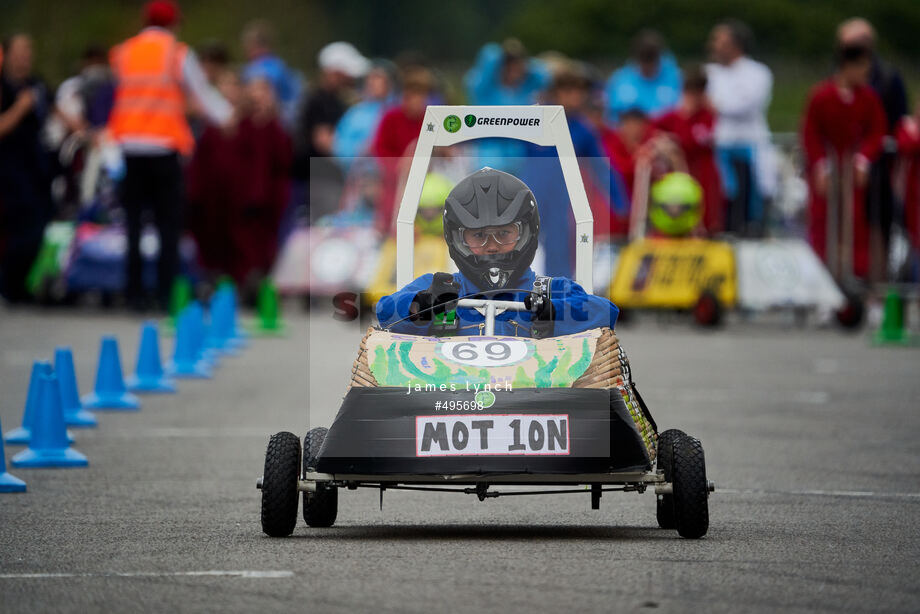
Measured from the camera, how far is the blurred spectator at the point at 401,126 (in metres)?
22.9

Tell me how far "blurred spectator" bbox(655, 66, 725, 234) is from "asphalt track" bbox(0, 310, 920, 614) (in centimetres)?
787

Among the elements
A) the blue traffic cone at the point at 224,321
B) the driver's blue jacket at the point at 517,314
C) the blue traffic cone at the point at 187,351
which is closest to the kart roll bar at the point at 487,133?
the driver's blue jacket at the point at 517,314

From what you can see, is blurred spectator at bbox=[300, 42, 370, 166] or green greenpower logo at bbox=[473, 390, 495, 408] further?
blurred spectator at bbox=[300, 42, 370, 166]

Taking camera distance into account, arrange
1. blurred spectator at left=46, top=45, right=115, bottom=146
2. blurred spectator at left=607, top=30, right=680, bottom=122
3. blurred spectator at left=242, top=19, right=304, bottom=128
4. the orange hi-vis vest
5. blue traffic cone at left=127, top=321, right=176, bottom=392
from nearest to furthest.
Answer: blue traffic cone at left=127, top=321, right=176, bottom=392
the orange hi-vis vest
blurred spectator at left=46, top=45, right=115, bottom=146
blurred spectator at left=607, top=30, right=680, bottom=122
blurred spectator at left=242, top=19, right=304, bottom=128

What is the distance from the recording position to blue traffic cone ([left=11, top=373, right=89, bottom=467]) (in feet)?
34.3

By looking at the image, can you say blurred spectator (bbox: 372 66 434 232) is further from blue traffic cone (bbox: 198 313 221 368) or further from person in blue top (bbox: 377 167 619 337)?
person in blue top (bbox: 377 167 619 337)

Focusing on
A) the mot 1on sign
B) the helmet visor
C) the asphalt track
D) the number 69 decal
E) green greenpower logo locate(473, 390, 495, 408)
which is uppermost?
the helmet visor

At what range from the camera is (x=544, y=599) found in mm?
6410

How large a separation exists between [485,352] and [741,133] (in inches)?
630

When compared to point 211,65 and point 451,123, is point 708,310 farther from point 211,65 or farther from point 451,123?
point 451,123

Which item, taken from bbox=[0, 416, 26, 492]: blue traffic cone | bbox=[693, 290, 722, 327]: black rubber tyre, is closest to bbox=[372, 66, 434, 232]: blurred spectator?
bbox=[693, 290, 722, 327]: black rubber tyre

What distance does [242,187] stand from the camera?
80.5 ft

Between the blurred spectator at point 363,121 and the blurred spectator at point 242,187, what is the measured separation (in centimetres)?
85

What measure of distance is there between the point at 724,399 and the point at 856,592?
7.68 metres
